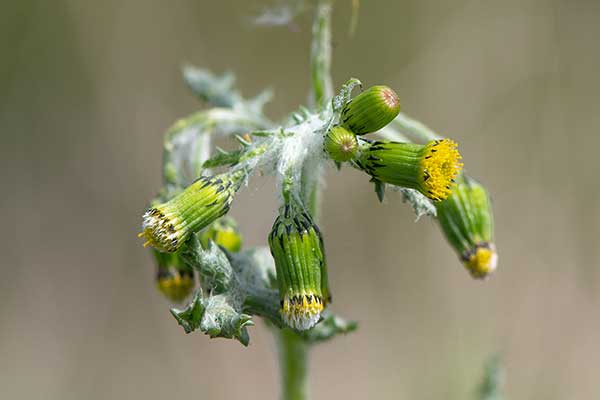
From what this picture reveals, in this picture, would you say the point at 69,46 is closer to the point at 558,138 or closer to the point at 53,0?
the point at 53,0

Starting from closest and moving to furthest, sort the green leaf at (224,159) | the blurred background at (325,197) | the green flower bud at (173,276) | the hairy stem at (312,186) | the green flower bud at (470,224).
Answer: the green leaf at (224,159), the hairy stem at (312,186), the green flower bud at (470,224), the green flower bud at (173,276), the blurred background at (325,197)

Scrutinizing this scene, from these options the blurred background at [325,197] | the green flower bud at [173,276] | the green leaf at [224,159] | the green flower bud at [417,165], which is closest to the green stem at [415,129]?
the green flower bud at [417,165]

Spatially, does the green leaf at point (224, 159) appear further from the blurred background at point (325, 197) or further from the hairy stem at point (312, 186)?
the blurred background at point (325, 197)

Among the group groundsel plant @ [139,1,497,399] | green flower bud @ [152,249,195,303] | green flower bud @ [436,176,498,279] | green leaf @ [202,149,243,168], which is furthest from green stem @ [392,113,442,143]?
green flower bud @ [152,249,195,303]

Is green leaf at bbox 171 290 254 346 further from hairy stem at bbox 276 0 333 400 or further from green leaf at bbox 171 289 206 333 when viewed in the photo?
hairy stem at bbox 276 0 333 400

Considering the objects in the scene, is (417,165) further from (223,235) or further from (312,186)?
(223,235)

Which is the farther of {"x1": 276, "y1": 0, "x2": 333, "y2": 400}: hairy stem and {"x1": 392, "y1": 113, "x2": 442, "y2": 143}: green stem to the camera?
{"x1": 392, "y1": 113, "x2": 442, "y2": 143}: green stem
